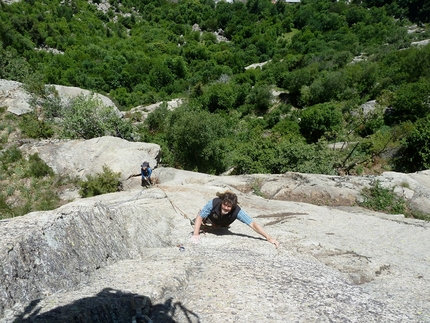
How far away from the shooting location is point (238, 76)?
92.0 meters

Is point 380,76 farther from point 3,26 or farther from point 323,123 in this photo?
point 3,26

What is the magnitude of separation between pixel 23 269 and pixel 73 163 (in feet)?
65.5

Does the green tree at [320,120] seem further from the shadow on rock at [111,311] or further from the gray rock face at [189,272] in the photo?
the shadow on rock at [111,311]

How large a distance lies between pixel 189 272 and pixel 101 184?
1500 cm

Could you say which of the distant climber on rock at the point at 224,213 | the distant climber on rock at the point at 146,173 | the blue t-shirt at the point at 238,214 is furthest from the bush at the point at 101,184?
the blue t-shirt at the point at 238,214

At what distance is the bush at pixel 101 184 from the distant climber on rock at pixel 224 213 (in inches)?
521

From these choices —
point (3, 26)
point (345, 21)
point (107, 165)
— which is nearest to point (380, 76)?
point (107, 165)

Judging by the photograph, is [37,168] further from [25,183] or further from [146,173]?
[146,173]

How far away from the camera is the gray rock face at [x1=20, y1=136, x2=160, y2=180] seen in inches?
880

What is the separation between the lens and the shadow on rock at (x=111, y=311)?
4.50 m

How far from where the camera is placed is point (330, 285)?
6637 mm

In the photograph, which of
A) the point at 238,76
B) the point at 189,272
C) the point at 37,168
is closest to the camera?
the point at 189,272

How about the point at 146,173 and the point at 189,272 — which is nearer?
the point at 189,272

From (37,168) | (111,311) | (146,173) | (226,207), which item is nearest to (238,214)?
(226,207)
